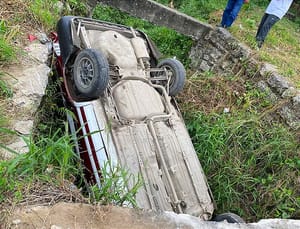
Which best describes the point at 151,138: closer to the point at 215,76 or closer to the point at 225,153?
the point at 225,153

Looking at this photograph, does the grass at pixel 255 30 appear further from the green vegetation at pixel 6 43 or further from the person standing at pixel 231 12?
the green vegetation at pixel 6 43

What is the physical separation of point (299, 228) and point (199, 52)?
541 centimetres

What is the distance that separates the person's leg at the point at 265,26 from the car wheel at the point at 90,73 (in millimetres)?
3828

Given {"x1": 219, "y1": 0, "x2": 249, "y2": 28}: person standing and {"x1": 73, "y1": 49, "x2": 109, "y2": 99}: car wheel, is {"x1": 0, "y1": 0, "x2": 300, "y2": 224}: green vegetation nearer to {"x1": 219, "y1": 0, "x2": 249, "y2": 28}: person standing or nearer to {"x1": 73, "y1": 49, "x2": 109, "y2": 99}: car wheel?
{"x1": 219, "y1": 0, "x2": 249, "y2": 28}: person standing

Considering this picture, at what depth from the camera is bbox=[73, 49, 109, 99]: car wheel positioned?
Result: 4.17 metres

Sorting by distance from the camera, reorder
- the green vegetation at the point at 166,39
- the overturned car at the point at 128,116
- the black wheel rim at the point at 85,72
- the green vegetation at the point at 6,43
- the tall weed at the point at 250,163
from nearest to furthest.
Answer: the overturned car at the point at 128,116 < the green vegetation at the point at 6,43 < the black wheel rim at the point at 85,72 < the tall weed at the point at 250,163 < the green vegetation at the point at 166,39

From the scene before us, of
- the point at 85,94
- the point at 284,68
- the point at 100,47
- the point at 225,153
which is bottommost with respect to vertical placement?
the point at 225,153

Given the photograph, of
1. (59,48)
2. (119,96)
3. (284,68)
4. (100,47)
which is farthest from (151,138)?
(284,68)

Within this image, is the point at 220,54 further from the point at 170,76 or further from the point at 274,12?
the point at 170,76

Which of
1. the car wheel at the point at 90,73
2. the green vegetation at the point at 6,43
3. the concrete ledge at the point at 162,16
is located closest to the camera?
the green vegetation at the point at 6,43

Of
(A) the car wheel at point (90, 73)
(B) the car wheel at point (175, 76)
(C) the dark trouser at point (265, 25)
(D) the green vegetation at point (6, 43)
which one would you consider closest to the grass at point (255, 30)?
(C) the dark trouser at point (265, 25)

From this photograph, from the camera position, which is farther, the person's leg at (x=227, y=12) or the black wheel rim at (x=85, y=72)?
the person's leg at (x=227, y=12)

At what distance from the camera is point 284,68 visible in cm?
642

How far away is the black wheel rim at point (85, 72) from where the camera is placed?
4.29 m
